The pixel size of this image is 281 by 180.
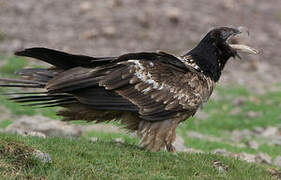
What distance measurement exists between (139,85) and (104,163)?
1.62m

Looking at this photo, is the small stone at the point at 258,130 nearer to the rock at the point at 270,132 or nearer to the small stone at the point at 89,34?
the rock at the point at 270,132

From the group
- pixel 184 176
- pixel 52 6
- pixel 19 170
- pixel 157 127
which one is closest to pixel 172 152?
pixel 157 127

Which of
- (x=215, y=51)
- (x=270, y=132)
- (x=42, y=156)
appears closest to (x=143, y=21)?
(x=270, y=132)

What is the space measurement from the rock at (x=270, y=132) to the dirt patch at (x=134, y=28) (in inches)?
138

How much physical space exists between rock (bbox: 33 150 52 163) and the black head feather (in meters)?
3.17

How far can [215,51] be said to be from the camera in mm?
9898

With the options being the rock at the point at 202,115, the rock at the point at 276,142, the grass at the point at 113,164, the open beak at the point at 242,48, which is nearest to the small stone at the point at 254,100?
the rock at the point at 202,115

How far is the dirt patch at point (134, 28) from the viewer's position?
2044 centimetres

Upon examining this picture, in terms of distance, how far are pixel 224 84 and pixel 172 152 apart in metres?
10.8

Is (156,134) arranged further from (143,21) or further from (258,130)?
(143,21)

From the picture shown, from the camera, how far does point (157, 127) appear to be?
30.0 ft

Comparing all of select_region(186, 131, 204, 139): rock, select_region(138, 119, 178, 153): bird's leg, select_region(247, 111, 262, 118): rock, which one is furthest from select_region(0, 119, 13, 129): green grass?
select_region(247, 111, 262, 118): rock

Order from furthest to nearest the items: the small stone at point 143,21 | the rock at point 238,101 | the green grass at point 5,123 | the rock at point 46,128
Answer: the small stone at point 143,21 < the rock at point 238,101 < the green grass at point 5,123 < the rock at point 46,128

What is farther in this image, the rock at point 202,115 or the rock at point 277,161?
the rock at point 202,115
